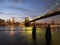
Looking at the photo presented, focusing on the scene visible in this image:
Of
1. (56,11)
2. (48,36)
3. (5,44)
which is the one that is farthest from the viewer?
(48,36)

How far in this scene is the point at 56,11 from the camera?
2494 centimetres

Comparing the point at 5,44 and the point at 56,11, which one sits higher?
the point at 56,11

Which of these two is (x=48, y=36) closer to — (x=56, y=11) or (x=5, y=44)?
(x=56, y=11)

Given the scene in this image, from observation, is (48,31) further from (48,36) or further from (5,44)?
(5,44)

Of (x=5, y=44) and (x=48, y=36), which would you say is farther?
(x=48, y=36)

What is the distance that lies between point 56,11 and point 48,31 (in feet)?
26.8

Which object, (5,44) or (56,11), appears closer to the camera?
(5,44)

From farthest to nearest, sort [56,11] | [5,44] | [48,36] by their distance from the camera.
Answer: [48,36] → [56,11] → [5,44]

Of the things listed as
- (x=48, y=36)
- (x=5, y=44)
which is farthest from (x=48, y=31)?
(x=5, y=44)

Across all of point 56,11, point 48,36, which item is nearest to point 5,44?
point 56,11

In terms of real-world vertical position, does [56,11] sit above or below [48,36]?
above

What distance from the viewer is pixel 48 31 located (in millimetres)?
32188

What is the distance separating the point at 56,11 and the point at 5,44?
980cm

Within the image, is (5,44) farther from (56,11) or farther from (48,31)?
(48,31)
